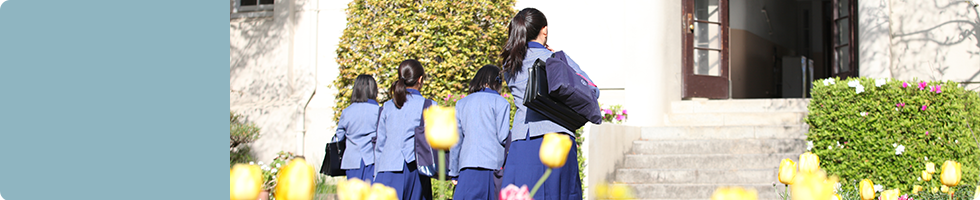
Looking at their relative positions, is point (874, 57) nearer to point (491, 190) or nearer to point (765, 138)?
point (765, 138)

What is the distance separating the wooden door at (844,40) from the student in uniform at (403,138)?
238 inches

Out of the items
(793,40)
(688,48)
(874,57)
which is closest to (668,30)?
(688,48)

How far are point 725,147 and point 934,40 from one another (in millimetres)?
2681

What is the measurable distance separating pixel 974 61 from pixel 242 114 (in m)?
8.24

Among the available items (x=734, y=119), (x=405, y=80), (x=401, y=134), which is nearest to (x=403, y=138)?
(x=401, y=134)

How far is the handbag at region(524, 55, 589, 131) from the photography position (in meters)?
2.66

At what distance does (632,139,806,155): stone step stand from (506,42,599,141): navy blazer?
14.4 feet

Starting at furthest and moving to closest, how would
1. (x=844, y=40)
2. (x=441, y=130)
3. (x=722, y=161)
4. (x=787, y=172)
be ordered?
(x=844, y=40) < (x=722, y=161) < (x=787, y=172) < (x=441, y=130)

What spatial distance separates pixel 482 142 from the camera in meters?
3.56

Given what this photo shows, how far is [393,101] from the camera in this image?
13.6 feet

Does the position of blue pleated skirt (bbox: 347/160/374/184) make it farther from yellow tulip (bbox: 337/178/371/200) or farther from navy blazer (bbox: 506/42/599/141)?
yellow tulip (bbox: 337/178/371/200)

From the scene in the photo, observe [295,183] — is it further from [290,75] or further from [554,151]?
[290,75]

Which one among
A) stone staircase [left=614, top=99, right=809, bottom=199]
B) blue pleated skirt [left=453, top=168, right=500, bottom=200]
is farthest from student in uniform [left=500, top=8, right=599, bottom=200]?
stone staircase [left=614, top=99, right=809, bottom=199]

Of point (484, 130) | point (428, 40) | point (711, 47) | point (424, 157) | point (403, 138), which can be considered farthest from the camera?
point (711, 47)
